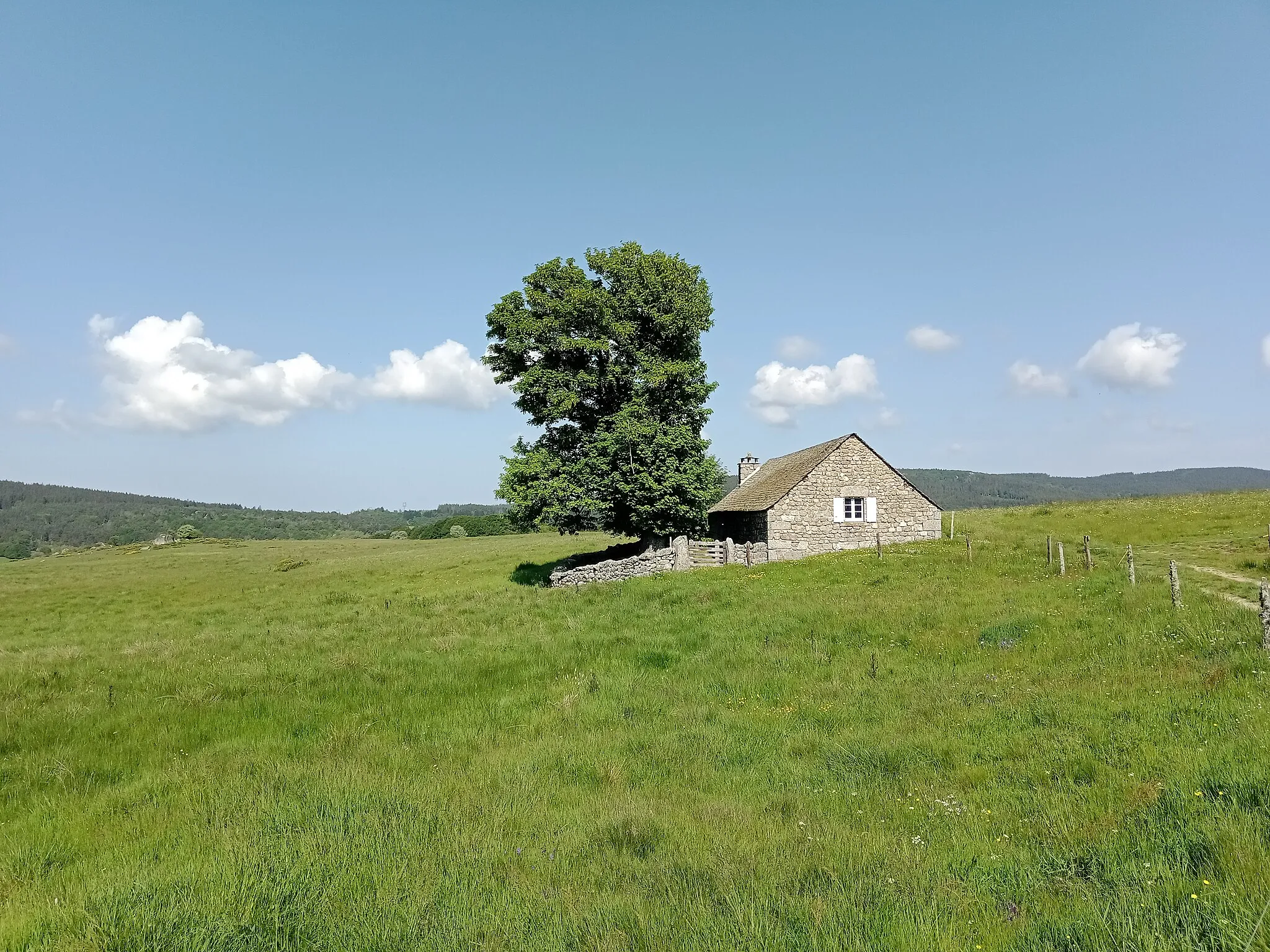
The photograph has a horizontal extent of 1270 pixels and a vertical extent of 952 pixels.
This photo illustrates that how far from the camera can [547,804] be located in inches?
288

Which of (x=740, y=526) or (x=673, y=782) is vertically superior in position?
(x=740, y=526)

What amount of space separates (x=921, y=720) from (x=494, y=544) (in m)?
56.5

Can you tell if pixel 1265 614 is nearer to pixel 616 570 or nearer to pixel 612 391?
pixel 616 570

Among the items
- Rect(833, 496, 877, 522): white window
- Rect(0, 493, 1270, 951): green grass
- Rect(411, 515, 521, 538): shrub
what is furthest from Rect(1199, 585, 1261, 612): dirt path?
Rect(411, 515, 521, 538): shrub

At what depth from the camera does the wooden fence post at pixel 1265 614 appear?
34.3ft

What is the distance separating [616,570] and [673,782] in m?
23.9

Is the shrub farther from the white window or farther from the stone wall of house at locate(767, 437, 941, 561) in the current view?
the white window

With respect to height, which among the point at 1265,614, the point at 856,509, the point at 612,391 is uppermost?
the point at 612,391

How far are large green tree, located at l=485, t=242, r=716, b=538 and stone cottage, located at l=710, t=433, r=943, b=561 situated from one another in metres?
4.44

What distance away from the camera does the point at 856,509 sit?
118ft

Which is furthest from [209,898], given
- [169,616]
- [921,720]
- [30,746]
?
[169,616]

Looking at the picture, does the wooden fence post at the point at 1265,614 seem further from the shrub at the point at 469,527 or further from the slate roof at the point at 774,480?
the shrub at the point at 469,527

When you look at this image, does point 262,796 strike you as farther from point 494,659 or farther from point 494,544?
point 494,544

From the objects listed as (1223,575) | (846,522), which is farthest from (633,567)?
(1223,575)
